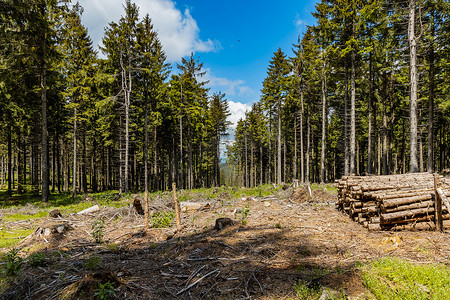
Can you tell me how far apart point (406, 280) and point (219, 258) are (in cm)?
368

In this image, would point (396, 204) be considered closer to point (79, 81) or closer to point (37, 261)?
point (37, 261)

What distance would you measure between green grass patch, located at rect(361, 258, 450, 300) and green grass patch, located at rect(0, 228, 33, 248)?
33.4 feet

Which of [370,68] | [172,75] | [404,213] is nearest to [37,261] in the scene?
[404,213]

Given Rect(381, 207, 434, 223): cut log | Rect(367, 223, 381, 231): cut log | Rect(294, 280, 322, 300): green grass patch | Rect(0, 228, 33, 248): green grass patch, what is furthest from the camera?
Rect(0, 228, 33, 248): green grass patch

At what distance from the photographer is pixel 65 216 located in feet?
35.2

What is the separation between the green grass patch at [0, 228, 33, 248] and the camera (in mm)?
7203

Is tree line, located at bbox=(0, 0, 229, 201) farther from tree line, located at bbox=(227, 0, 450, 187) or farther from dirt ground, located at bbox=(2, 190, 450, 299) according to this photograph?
tree line, located at bbox=(227, 0, 450, 187)

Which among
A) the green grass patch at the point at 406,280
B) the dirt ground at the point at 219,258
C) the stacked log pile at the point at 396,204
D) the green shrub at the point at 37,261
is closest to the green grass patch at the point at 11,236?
the dirt ground at the point at 219,258

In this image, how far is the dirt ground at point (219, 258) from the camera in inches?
156

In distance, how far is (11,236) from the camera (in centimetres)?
816

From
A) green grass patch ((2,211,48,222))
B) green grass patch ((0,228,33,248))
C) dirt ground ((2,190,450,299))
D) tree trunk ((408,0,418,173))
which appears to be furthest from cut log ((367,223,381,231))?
green grass patch ((2,211,48,222))

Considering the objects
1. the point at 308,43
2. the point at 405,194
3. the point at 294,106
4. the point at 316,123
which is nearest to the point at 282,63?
the point at 308,43

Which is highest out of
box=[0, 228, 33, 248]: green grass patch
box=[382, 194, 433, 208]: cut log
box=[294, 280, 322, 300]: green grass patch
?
box=[382, 194, 433, 208]: cut log

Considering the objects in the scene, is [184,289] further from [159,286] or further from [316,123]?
[316,123]
